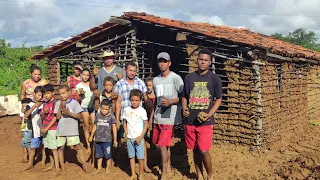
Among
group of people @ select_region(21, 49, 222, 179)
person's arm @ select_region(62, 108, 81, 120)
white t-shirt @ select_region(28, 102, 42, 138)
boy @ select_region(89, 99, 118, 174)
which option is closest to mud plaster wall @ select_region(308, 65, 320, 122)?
group of people @ select_region(21, 49, 222, 179)

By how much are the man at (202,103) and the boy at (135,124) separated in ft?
2.32

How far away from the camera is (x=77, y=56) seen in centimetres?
1006

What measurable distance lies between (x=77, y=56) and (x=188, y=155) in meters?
5.19

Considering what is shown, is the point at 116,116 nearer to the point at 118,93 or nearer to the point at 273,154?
the point at 118,93

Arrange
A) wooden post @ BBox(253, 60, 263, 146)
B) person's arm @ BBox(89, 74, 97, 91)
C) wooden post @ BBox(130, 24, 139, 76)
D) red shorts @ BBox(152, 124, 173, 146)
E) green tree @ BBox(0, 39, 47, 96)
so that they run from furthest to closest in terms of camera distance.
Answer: green tree @ BBox(0, 39, 47, 96) → wooden post @ BBox(130, 24, 139, 76) → wooden post @ BBox(253, 60, 263, 146) → person's arm @ BBox(89, 74, 97, 91) → red shorts @ BBox(152, 124, 173, 146)

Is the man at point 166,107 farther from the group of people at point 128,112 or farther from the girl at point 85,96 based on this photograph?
the girl at point 85,96

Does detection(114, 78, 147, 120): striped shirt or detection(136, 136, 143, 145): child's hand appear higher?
detection(114, 78, 147, 120): striped shirt

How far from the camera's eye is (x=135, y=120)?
487 cm

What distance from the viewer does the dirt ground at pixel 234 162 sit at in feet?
17.5

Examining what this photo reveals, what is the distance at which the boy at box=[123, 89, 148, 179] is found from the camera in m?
4.86

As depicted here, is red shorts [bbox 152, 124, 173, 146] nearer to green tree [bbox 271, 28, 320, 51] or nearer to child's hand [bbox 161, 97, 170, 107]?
child's hand [bbox 161, 97, 170, 107]

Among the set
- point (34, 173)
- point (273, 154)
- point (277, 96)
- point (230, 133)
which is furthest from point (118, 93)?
point (277, 96)

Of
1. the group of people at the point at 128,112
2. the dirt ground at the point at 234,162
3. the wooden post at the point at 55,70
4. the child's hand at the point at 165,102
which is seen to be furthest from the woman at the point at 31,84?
the wooden post at the point at 55,70

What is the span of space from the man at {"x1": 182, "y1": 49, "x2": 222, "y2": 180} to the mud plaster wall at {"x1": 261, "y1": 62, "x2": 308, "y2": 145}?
9.39ft
